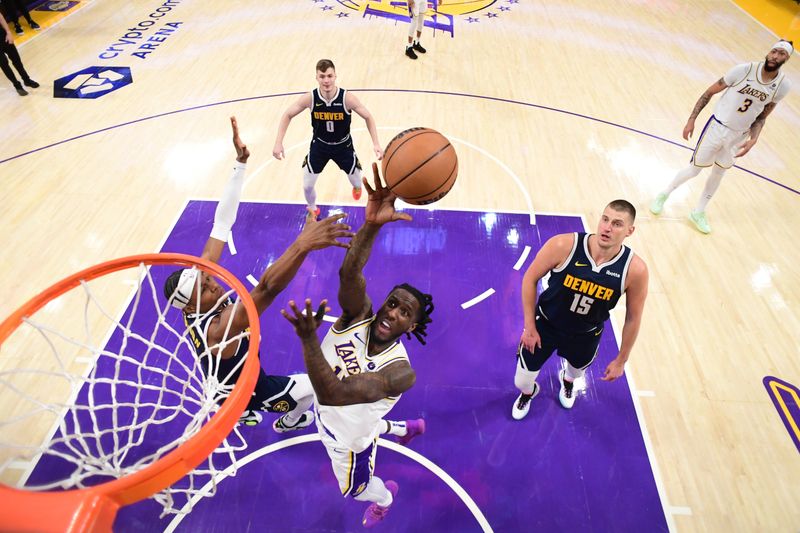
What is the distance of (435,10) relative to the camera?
11609 millimetres

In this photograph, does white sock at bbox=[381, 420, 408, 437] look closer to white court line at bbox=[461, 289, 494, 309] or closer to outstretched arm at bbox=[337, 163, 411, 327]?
outstretched arm at bbox=[337, 163, 411, 327]

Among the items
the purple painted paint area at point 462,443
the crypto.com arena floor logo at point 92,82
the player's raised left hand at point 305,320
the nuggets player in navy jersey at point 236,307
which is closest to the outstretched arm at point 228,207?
the nuggets player in navy jersey at point 236,307

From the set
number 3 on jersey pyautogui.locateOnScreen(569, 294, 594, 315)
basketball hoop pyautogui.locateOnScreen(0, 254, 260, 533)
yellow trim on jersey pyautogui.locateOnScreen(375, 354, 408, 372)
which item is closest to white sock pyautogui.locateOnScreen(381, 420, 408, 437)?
yellow trim on jersey pyautogui.locateOnScreen(375, 354, 408, 372)

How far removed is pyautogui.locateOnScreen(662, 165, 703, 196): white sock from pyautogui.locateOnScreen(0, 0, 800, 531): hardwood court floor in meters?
0.36

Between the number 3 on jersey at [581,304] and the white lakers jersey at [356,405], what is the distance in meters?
1.25

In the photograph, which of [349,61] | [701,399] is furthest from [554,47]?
[701,399]

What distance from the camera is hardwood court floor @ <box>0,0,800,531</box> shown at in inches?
165

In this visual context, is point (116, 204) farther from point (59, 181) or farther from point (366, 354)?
point (366, 354)

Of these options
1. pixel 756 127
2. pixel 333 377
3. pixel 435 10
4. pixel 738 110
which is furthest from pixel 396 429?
pixel 435 10

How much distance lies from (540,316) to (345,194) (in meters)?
3.45

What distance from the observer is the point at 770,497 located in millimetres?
3590

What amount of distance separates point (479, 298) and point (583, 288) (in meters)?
1.81

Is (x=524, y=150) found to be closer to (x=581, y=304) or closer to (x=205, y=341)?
(x=581, y=304)

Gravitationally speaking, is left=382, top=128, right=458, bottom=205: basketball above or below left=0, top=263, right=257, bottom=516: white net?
above
